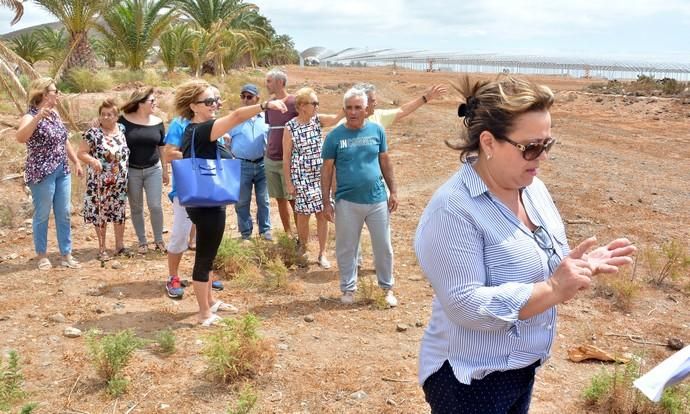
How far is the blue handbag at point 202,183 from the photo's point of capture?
410 cm

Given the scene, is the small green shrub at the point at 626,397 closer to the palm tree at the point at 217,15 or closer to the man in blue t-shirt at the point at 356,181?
the man in blue t-shirt at the point at 356,181

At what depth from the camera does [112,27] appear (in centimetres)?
2097

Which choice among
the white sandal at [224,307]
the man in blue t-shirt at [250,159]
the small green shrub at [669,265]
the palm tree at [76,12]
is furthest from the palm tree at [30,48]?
the small green shrub at [669,265]

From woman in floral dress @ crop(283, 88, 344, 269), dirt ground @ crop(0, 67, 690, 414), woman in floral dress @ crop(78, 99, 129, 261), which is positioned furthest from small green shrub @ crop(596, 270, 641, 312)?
woman in floral dress @ crop(78, 99, 129, 261)

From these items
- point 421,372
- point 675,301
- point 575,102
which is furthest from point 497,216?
point 575,102

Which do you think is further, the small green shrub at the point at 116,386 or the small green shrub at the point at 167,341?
the small green shrub at the point at 167,341

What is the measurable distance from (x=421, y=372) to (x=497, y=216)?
56 cm

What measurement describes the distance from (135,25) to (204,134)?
1837 centimetres

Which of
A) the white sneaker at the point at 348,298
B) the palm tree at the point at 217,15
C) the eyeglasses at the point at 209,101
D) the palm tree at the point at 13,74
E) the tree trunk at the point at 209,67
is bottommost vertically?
the white sneaker at the point at 348,298

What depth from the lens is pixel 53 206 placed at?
5.84 m

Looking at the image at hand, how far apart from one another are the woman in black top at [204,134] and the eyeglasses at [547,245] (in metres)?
2.36

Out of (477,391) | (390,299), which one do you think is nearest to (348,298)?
(390,299)

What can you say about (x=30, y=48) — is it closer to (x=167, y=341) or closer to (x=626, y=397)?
(x=167, y=341)

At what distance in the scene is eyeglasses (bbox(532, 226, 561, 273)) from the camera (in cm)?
200
